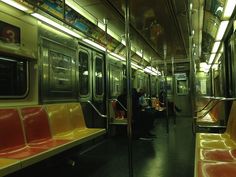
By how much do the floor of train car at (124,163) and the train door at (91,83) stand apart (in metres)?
0.66

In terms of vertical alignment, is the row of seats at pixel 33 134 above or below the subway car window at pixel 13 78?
below

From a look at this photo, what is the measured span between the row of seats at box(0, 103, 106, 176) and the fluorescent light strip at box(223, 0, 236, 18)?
2.60 m

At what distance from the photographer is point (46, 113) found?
3.05 metres

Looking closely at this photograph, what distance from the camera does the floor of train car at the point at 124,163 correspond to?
312 centimetres

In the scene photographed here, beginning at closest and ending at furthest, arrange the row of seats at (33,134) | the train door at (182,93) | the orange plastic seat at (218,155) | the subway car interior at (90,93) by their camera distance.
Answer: the orange plastic seat at (218,155), the row of seats at (33,134), the subway car interior at (90,93), the train door at (182,93)

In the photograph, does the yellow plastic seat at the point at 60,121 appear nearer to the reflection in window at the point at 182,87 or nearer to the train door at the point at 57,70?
the train door at the point at 57,70

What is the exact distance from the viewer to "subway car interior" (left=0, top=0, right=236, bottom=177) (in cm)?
237

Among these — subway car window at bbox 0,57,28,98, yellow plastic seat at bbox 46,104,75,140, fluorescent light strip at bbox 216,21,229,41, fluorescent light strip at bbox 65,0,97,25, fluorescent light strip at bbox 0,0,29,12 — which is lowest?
yellow plastic seat at bbox 46,104,75,140

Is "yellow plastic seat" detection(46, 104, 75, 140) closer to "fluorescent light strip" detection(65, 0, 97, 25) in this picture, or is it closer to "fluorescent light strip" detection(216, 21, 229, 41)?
"fluorescent light strip" detection(65, 0, 97, 25)

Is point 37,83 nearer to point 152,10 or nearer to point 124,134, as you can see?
point 152,10

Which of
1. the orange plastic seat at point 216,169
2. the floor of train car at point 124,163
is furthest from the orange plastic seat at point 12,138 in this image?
the orange plastic seat at point 216,169

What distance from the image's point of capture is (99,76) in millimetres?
5234

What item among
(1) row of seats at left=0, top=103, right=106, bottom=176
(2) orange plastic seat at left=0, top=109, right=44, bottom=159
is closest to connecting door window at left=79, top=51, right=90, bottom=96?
(1) row of seats at left=0, top=103, right=106, bottom=176

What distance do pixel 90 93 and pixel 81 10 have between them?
5.24ft
